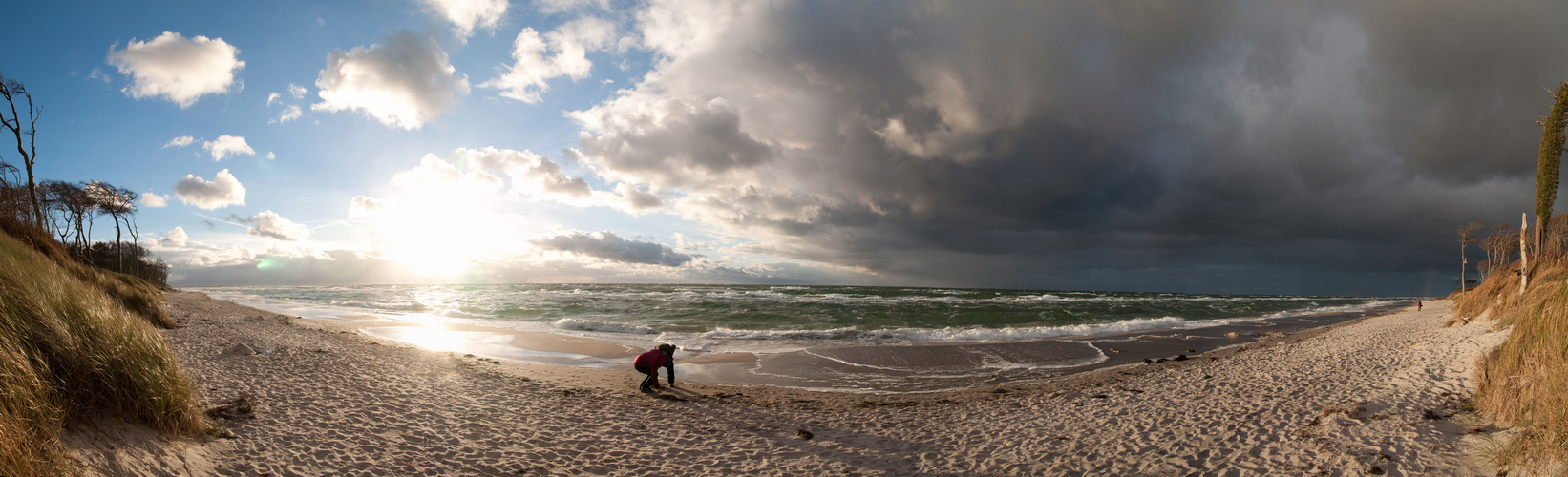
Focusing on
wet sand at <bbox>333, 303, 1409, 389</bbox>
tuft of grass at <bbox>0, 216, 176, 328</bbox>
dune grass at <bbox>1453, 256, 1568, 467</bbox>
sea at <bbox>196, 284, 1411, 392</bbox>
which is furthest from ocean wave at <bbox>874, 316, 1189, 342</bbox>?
tuft of grass at <bbox>0, 216, 176, 328</bbox>

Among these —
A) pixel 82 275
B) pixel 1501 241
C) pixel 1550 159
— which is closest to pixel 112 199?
pixel 82 275

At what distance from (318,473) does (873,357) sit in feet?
38.7

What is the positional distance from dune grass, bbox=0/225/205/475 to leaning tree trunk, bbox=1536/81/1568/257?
29.0 metres

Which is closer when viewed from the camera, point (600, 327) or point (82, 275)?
point (82, 275)

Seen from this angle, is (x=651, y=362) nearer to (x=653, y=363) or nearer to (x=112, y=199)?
(x=653, y=363)

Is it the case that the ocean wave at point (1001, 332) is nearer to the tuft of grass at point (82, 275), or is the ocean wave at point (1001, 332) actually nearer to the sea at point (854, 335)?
the sea at point (854, 335)

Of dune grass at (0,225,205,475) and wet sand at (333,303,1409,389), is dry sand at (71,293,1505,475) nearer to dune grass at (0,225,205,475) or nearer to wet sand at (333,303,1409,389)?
dune grass at (0,225,205,475)

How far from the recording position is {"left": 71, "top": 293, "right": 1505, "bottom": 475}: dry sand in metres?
5.23

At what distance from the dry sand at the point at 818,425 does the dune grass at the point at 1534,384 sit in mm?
296

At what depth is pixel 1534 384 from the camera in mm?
4836

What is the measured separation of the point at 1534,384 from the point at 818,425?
23.6ft

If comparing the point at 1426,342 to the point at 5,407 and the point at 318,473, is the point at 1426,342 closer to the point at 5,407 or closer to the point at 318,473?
the point at 318,473

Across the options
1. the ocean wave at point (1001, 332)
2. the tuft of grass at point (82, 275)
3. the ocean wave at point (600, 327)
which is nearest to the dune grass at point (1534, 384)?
the ocean wave at point (1001, 332)

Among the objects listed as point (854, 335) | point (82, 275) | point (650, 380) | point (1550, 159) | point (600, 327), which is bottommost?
point (600, 327)
